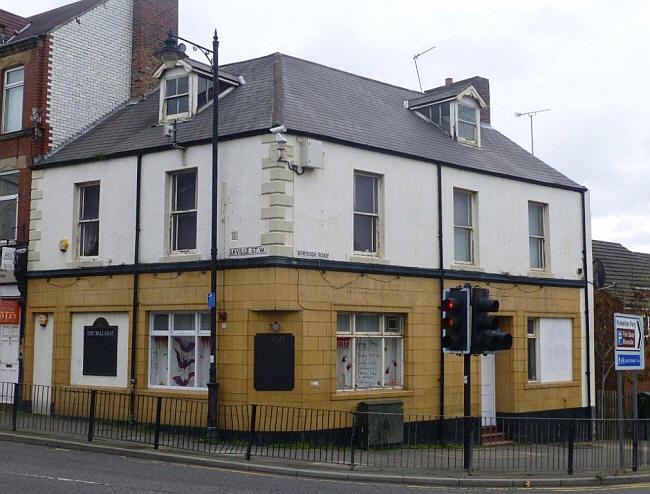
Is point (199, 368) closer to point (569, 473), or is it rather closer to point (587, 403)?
point (569, 473)

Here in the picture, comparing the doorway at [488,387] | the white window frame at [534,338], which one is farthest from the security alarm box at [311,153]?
the white window frame at [534,338]

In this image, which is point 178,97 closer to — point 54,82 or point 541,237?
point 54,82

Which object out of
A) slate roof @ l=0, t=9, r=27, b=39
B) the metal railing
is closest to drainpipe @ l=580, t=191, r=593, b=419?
the metal railing

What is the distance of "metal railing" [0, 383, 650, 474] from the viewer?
16391 millimetres

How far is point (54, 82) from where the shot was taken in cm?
2386

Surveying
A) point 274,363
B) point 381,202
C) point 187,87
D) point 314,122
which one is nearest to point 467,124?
point 381,202

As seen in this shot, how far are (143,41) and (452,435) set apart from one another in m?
15.3

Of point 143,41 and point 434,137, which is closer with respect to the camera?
point 434,137

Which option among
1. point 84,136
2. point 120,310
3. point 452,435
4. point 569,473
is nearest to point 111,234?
point 120,310

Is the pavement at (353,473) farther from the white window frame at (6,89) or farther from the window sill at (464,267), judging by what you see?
the white window frame at (6,89)

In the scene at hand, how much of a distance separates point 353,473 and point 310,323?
445cm

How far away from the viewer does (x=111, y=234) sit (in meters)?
21.1

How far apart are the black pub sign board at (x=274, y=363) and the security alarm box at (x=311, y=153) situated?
372cm

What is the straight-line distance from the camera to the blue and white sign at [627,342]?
54.6ft
